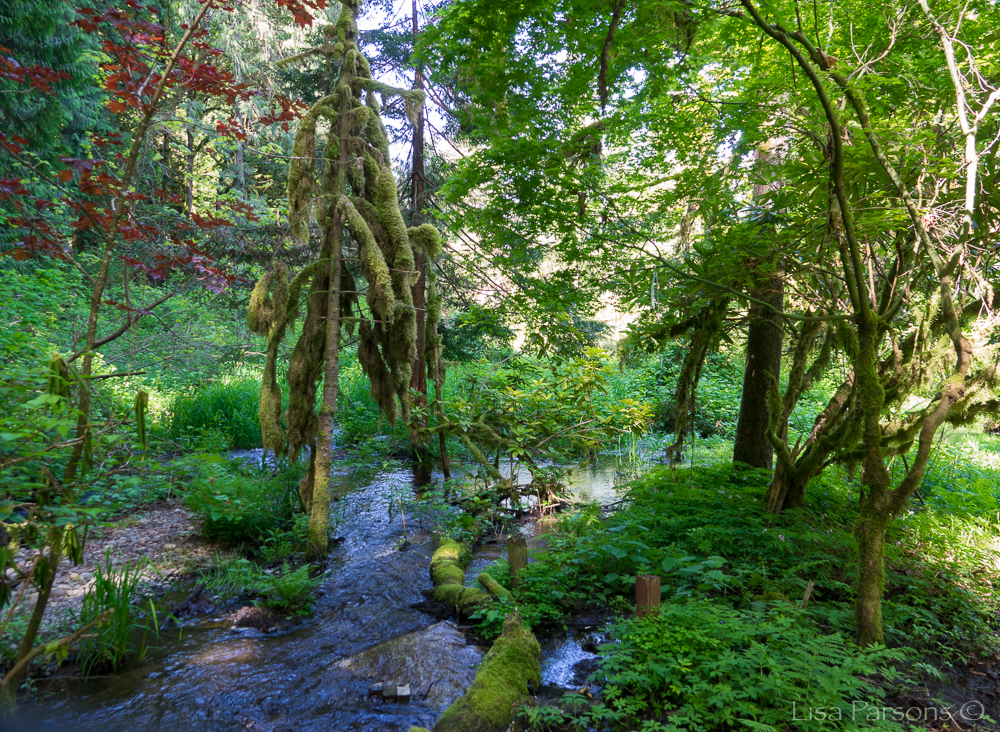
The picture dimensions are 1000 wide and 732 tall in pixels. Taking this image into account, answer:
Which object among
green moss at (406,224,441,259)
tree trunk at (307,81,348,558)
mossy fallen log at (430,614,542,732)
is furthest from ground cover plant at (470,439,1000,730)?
green moss at (406,224,441,259)

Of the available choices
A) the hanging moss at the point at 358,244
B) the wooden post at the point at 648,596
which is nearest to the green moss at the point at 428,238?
the hanging moss at the point at 358,244

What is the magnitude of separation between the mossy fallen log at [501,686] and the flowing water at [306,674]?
29 centimetres

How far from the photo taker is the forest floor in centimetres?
439

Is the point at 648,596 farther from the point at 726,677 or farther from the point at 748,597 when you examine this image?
the point at 748,597

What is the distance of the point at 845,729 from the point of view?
95.2 inches

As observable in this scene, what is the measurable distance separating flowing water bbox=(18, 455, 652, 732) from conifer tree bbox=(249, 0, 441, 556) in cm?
121

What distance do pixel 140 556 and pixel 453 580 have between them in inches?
131

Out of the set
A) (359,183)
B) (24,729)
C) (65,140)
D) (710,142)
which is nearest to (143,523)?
(24,729)

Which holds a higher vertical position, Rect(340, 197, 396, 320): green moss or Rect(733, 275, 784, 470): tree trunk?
Rect(340, 197, 396, 320): green moss

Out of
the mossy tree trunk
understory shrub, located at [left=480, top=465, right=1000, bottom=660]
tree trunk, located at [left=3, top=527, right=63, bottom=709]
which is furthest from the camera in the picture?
understory shrub, located at [left=480, top=465, right=1000, bottom=660]

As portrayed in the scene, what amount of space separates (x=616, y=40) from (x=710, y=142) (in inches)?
69.2

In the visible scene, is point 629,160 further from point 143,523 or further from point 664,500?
point 143,523

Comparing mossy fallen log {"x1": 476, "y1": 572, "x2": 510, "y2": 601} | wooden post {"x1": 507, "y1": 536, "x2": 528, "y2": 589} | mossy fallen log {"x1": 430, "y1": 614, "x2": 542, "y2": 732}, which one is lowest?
mossy fallen log {"x1": 476, "y1": 572, "x2": 510, "y2": 601}

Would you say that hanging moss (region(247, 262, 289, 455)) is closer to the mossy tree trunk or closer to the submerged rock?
the submerged rock
